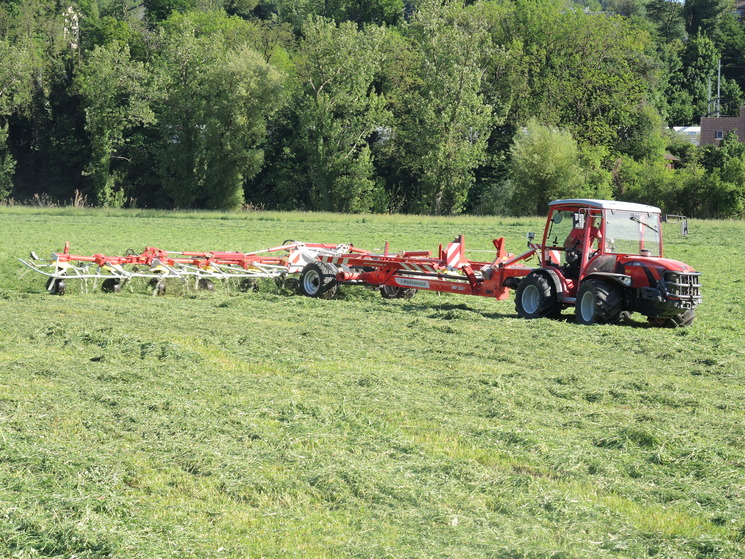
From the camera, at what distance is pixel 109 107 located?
6125 centimetres

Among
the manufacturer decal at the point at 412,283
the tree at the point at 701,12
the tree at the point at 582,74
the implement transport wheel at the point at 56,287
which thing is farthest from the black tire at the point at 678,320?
the tree at the point at 701,12

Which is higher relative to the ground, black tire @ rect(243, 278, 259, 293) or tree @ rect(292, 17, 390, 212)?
tree @ rect(292, 17, 390, 212)

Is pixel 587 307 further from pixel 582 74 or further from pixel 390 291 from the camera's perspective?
pixel 582 74

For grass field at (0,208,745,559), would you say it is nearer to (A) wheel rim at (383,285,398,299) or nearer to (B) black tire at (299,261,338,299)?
(B) black tire at (299,261,338,299)

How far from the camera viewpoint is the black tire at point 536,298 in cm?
1379

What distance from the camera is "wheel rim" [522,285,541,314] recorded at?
14086 mm

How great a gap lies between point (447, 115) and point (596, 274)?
1741 inches

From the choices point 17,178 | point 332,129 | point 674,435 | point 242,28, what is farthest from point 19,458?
point 242,28

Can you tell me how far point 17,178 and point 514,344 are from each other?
61393mm

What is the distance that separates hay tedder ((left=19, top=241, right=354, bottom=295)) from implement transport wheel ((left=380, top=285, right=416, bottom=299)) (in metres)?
1.70

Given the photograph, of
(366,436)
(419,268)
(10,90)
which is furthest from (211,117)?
(366,436)

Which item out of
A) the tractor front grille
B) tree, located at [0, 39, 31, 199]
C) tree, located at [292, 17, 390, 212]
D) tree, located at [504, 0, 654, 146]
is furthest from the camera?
tree, located at [504, 0, 654, 146]

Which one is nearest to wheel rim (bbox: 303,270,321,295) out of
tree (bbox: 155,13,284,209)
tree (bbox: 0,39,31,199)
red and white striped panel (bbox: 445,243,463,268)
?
red and white striped panel (bbox: 445,243,463,268)

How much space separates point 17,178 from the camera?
218 feet
